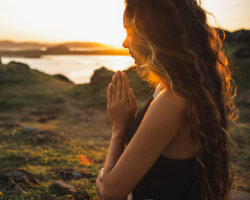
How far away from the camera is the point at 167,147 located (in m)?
1.45

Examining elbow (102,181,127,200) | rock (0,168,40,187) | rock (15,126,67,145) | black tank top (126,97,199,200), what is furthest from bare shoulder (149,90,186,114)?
rock (15,126,67,145)

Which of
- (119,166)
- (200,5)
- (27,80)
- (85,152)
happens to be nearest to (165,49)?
(200,5)

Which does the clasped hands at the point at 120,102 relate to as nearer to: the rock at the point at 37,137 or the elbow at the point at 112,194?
the elbow at the point at 112,194

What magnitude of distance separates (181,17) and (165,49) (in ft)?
0.77

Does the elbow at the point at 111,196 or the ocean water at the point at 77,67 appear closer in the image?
the elbow at the point at 111,196

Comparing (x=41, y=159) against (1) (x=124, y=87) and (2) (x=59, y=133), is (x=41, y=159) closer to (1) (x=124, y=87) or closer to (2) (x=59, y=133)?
(1) (x=124, y=87)

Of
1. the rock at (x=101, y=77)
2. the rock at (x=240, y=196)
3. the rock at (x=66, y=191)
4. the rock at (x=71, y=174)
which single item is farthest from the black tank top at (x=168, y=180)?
the rock at (x=101, y=77)

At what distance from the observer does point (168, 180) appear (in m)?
1.59

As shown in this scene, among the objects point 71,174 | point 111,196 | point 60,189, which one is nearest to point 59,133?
point 71,174

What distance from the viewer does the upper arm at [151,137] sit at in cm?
129

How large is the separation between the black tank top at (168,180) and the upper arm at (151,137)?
0.68 ft

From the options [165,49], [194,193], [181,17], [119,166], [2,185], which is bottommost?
[2,185]

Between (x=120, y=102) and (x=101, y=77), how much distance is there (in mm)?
20395

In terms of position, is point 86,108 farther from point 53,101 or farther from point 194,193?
point 194,193
